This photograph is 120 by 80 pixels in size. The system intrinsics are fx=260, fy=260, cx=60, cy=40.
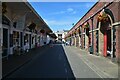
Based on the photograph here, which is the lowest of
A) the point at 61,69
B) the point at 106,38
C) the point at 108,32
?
the point at 61,69

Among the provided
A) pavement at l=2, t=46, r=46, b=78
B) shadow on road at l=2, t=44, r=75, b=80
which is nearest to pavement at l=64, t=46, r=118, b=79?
shadow on road at l=2, t=44, r=75, b=80

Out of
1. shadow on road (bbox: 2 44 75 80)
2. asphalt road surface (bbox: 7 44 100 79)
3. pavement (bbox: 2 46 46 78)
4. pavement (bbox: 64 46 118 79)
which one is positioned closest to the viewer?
shadow on road (bbox: 2 44 75 80)

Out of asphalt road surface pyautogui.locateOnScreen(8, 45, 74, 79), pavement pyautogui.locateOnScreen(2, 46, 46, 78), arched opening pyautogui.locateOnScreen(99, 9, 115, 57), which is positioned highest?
arched opening pyautogui.locateOnScreen(99, 9, 115, 57)

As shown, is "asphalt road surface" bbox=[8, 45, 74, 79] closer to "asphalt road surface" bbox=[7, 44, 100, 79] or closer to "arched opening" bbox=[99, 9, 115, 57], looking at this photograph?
"asphalt road surface" bbox=[7, 44, 100, 79]

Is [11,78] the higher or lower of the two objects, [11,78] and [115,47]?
the lower

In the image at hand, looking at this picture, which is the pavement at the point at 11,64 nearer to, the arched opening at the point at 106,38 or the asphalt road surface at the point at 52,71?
the asphalt road surface at the point at 52,71

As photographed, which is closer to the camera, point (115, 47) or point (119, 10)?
point (119, 10)

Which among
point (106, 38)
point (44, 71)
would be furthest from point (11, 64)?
point (106, 38)

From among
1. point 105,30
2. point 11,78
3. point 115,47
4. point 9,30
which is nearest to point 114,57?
point 115,47

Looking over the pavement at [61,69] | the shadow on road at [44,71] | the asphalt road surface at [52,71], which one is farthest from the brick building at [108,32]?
the shadow on road at [44,71]

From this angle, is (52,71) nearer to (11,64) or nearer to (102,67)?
(102,67)

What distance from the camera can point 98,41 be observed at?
26.3 meters

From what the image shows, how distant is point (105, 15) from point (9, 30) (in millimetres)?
10493

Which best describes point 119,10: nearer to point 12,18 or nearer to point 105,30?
point 105,30
